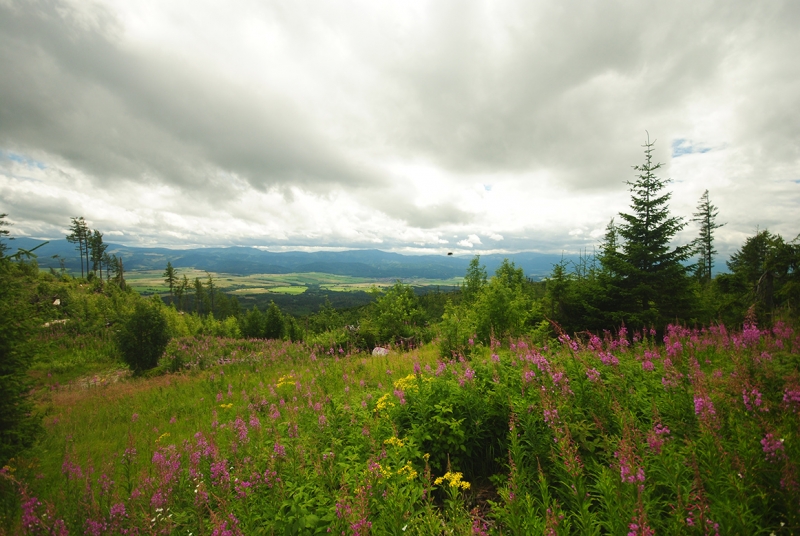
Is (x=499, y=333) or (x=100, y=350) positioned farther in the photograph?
(x=100, y=350)

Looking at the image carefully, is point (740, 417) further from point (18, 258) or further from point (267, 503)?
point (18, 258)

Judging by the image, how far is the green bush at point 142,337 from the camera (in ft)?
50.1

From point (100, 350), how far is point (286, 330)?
58.0 ft

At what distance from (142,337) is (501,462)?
18.8 m

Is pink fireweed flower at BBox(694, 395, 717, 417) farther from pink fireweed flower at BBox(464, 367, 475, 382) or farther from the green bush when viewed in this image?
the green bush

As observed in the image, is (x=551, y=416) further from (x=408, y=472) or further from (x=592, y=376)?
(x=408, y=472)

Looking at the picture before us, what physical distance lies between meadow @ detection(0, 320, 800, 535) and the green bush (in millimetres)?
10332

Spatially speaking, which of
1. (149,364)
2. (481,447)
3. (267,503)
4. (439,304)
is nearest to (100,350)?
(149,364)

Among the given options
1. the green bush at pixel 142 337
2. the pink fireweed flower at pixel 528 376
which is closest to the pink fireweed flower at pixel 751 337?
the pink fireweed flower at pixel 528 376

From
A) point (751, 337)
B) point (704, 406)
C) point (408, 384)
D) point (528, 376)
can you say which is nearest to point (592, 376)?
point (528, 376)

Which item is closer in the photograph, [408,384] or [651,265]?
[408,384]

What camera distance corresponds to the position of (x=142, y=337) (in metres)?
15.5

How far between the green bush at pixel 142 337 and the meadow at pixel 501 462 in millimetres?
10332

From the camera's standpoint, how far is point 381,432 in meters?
4.27
